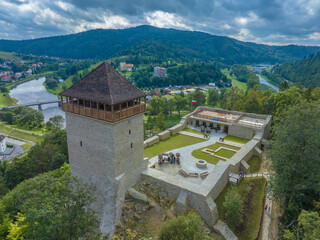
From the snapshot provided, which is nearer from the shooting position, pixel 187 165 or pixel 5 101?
pixel 187 165

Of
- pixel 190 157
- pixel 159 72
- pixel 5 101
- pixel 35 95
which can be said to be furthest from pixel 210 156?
pixel 35 95

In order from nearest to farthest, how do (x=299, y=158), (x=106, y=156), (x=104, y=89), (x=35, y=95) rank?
(x=104, y=89)
(x=106, y=156)
(x=299, y=158)
(x=35, y=95)

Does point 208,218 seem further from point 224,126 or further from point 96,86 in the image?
point 224,126

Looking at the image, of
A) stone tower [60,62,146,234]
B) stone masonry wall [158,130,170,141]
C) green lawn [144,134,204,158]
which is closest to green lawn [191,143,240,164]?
green lawn [144,134,204,158]

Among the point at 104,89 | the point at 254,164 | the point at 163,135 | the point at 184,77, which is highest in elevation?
the point at 104,89

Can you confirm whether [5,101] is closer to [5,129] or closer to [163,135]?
[5,129]

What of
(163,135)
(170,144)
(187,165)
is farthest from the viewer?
(163,135)

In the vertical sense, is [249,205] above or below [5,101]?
above

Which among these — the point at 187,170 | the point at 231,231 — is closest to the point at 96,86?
the point at 187,170
